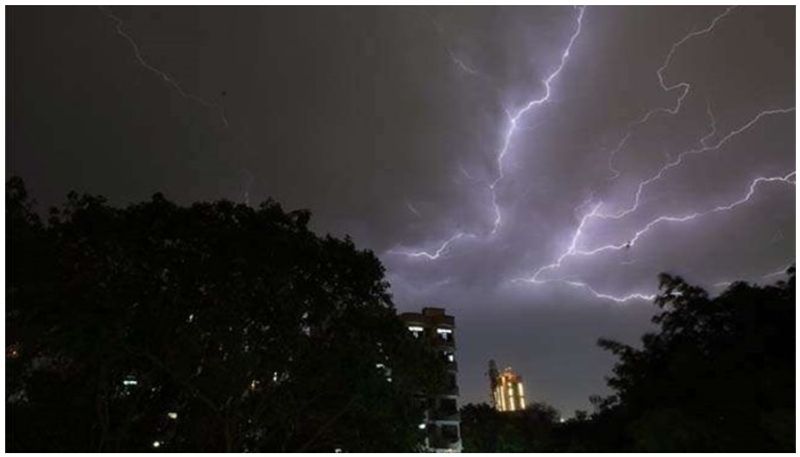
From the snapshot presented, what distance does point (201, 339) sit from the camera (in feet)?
23.3

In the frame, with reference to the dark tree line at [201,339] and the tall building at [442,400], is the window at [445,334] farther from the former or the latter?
the dark tree line at [201,339]

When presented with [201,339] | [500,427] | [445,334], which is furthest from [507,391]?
[201,339]

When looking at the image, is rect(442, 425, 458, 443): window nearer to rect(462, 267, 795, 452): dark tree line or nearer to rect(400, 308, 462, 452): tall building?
rect(400, 308, 462, 452): tall building

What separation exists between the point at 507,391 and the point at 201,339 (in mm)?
48485

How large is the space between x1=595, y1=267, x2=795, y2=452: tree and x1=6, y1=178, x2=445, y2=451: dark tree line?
3.96m

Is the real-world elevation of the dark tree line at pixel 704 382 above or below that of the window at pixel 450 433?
below

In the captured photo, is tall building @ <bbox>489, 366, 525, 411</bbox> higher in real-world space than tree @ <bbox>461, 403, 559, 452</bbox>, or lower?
higher

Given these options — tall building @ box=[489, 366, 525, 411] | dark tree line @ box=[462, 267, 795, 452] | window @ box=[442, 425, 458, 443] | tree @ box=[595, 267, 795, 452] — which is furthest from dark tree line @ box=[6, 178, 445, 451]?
tall building @ box=[489, 366, 525, 411]

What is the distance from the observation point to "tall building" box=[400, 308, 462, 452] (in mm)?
31578

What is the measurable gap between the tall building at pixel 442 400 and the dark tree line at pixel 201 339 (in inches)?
843

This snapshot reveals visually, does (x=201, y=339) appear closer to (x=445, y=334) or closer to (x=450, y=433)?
(x=450, y=433)

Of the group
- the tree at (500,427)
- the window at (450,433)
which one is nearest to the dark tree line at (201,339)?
the tree at (500,427)

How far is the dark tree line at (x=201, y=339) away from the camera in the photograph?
6.36 meters

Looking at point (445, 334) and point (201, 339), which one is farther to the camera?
point (445, 334)
